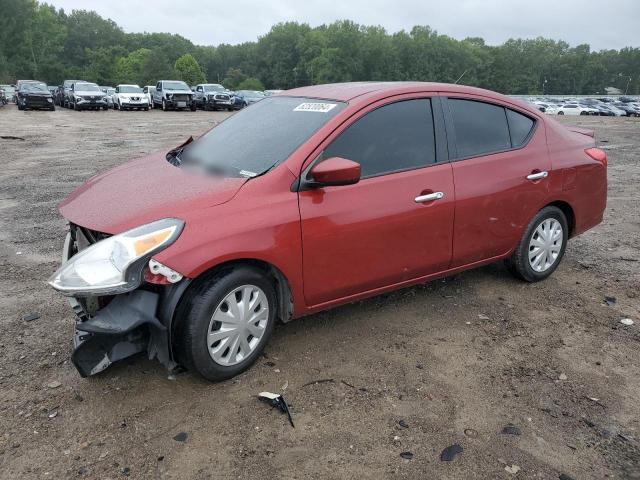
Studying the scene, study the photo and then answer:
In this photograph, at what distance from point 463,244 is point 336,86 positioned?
156 cm

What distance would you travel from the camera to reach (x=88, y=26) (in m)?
121

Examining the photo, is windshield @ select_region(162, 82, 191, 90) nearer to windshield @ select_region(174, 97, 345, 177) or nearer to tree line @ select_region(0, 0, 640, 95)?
windshield @ select_region(174, 97, 345, 177)

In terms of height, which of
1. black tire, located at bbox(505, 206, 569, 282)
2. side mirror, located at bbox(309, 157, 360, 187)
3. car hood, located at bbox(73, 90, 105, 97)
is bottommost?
black tire, located at bbox(505, 206, 569, 282)

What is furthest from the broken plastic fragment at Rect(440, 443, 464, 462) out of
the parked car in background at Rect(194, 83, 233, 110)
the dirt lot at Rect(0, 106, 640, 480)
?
the parked car in background at Rect(194, 83, 233, 110)

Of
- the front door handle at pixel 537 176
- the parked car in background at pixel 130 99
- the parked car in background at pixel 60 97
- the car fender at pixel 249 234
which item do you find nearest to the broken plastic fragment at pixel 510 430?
the car fender at pixel 249 234

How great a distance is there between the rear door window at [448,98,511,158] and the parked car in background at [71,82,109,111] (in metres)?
32.3

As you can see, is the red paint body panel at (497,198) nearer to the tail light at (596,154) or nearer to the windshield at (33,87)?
the tail light at (596,154)

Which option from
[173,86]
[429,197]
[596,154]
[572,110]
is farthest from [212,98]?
[572,110]

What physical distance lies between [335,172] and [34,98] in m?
33.5

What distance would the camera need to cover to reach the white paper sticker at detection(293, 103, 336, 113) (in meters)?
3.74

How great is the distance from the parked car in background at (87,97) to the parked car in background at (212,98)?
5887 millimetres

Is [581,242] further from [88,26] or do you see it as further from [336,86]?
[88,26]

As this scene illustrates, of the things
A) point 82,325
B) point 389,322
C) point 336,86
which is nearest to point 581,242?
point 389,322

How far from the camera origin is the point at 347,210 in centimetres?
349
